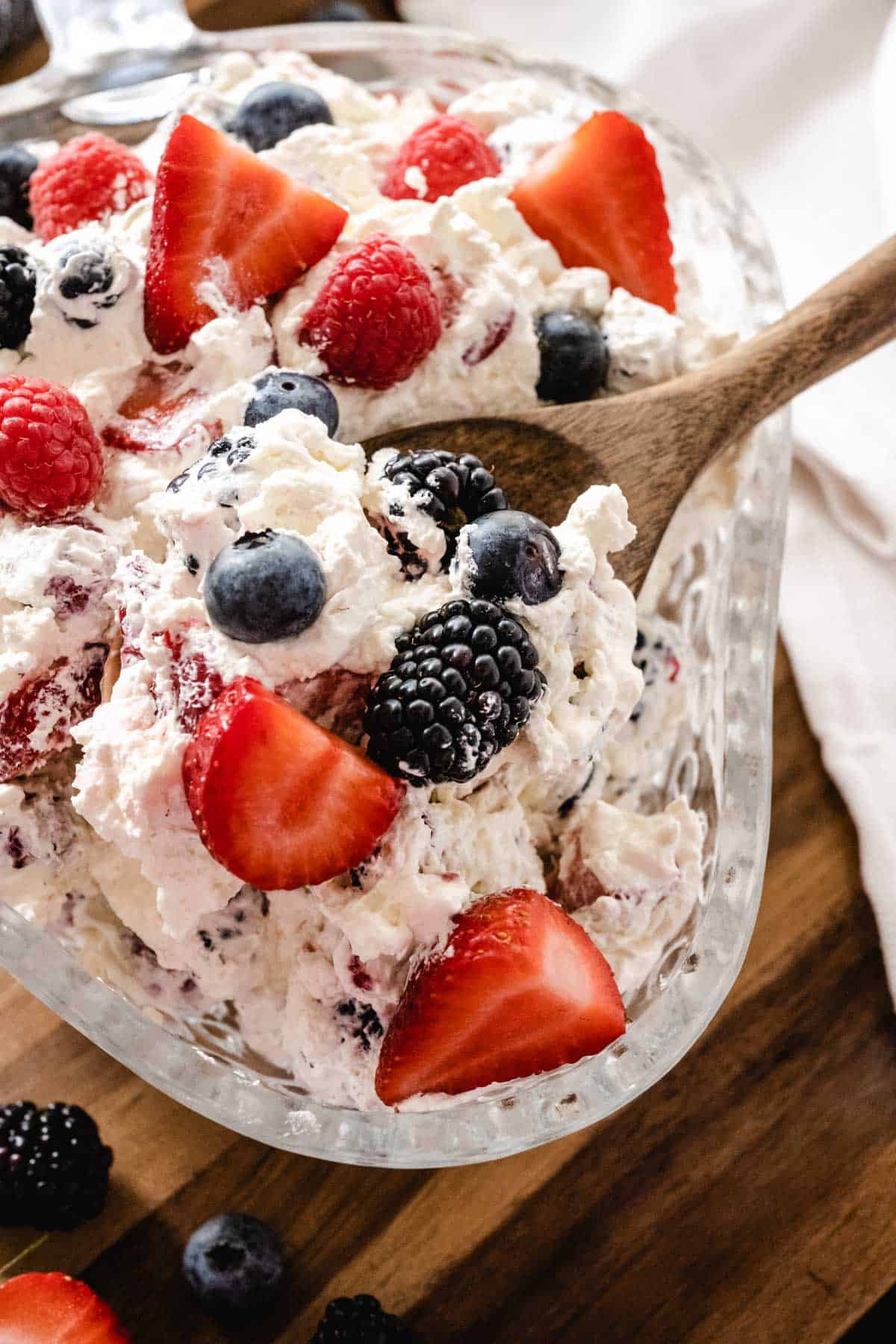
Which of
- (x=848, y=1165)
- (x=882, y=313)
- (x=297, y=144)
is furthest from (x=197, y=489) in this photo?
(x=848, y=1165)

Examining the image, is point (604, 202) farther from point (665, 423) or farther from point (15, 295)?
point (15, 295)

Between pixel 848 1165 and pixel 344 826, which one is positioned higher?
pixel 344 826

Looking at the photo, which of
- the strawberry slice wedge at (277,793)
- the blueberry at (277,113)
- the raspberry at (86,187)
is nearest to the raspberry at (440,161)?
the blueberry at (277,113)

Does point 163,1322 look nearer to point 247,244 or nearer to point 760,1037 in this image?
point 760,1037

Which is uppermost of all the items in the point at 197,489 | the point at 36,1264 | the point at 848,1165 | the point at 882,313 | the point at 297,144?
the point at 882,313

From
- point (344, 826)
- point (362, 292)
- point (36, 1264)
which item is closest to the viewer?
point (344, 826)

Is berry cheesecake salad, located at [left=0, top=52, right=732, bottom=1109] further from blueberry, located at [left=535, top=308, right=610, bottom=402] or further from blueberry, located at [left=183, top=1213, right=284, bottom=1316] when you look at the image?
blueberry, located at [left=183, top=1213, right=284, bottom=1316]

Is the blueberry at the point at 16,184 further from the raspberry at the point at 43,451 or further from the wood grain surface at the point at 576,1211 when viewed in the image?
the wood grain surface at the point at 576,1211
